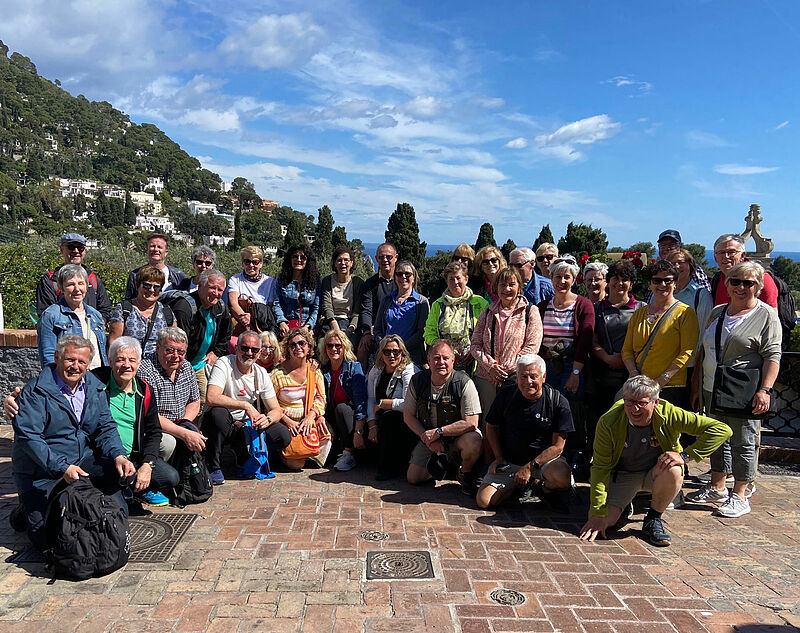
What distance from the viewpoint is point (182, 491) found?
4.70m

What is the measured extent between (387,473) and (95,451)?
240 centimetres

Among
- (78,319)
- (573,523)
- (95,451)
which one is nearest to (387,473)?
(573,523)

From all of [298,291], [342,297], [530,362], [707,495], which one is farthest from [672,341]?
[298,291]

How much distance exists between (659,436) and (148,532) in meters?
3.58

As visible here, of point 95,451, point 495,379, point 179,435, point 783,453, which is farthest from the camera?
point 783,453

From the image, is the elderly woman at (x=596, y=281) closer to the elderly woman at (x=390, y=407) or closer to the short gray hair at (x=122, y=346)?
the elderly woman at (x=390, y=407)

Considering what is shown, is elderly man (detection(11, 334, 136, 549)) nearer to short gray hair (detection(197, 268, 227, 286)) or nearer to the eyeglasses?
short gray hair (detection(197, 268, 227, 286))

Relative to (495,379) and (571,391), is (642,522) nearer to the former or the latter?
(571,391)

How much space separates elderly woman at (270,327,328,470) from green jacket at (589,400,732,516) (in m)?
2.50

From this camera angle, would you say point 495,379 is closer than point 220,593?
No

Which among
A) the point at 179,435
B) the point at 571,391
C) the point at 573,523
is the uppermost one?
the point at 571,391

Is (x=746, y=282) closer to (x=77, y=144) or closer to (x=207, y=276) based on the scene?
(x=207, y=276)

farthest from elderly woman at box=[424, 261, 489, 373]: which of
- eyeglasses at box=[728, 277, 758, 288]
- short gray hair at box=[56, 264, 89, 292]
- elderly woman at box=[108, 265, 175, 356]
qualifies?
short gray hair at box=[56, 264, 89, 292]

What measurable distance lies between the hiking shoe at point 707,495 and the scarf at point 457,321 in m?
2.26
